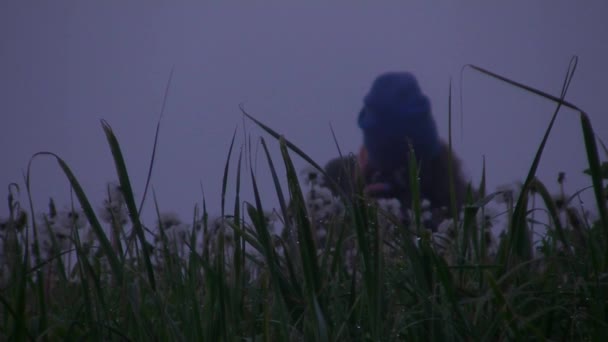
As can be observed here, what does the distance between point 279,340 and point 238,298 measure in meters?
0.13

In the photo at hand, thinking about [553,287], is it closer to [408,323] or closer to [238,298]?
[408,323]

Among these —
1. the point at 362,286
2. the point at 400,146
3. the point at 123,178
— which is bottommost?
the point at 362,286

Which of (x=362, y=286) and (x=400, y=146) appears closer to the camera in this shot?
(x=362, y=286)

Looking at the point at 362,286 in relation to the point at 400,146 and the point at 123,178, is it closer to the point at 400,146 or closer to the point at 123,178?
the point at 123,178

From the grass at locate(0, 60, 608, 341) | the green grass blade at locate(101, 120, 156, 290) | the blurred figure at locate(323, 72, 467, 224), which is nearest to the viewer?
the grass at locate(0, 60, 608, 341)

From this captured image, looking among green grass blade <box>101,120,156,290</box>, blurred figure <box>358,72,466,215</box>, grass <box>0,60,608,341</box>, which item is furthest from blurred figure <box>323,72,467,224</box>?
green grass blade <box>101,120,156,290</box>

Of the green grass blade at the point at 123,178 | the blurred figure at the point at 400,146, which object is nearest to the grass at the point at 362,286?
the green grass blade at the point at 123,178

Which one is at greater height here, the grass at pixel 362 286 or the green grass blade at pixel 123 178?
the green grass blade at pixel 123 178

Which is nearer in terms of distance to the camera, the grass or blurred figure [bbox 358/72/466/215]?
the grass

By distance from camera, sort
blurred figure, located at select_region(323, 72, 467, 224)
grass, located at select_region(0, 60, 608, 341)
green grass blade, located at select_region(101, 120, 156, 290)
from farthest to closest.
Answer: blurred figure, located at select_region(323, 72, 467, 224)
green grass blade, located at select_region(101, 120, 156, 290)
grass, located at select_region(0, 60, 608, 341)

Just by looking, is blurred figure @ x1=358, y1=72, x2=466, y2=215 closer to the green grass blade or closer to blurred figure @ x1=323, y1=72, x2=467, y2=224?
blurred figure @ x1=323, y1=72, x2=467, y2=224

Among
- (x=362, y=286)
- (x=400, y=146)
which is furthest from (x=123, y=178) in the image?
(x=400, y=146)

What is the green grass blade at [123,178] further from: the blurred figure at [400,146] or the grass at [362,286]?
the blurred figure at [400,146]

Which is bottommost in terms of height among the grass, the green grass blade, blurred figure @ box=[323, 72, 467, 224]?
the grass
